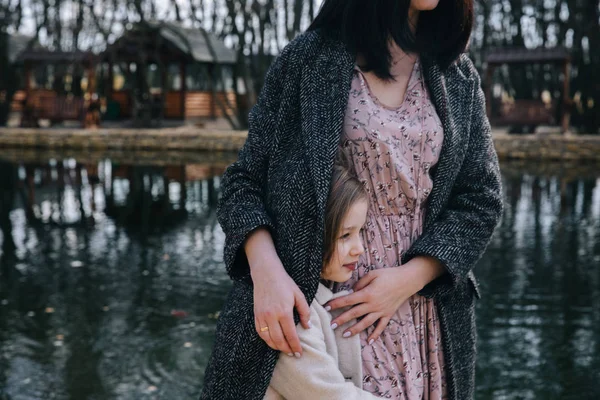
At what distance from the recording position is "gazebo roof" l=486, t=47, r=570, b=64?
21484 millimetres

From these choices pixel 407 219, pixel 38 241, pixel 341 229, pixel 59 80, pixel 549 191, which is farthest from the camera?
pixel 59 80

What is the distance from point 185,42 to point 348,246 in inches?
1044

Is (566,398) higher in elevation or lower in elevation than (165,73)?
lower

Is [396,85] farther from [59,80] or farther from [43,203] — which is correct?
[59,80]

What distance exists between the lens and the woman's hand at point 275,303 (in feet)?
4.78

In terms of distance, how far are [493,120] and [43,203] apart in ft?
52.3

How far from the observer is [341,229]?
154 centimetres

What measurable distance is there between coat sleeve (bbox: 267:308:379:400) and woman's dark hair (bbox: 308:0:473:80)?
56cm

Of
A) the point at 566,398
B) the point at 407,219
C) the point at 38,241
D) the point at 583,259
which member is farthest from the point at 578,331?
the point at 38,241

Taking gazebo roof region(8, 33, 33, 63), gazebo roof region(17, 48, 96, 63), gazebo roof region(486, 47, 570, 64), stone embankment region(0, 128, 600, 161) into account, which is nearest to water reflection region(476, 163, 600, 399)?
stone embankment region(0, 128, 600, 161)

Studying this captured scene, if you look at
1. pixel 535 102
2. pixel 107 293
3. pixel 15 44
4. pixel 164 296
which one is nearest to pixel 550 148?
pixel 535 102

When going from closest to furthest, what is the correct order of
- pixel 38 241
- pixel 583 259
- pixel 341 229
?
pixel 341 229, pixel 583 259, pixel 38 241

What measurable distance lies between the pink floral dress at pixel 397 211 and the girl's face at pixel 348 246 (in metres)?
0.06

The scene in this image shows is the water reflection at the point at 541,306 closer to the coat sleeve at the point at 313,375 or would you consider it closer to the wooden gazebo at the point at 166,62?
the coat sleeve at the point at 313,375
